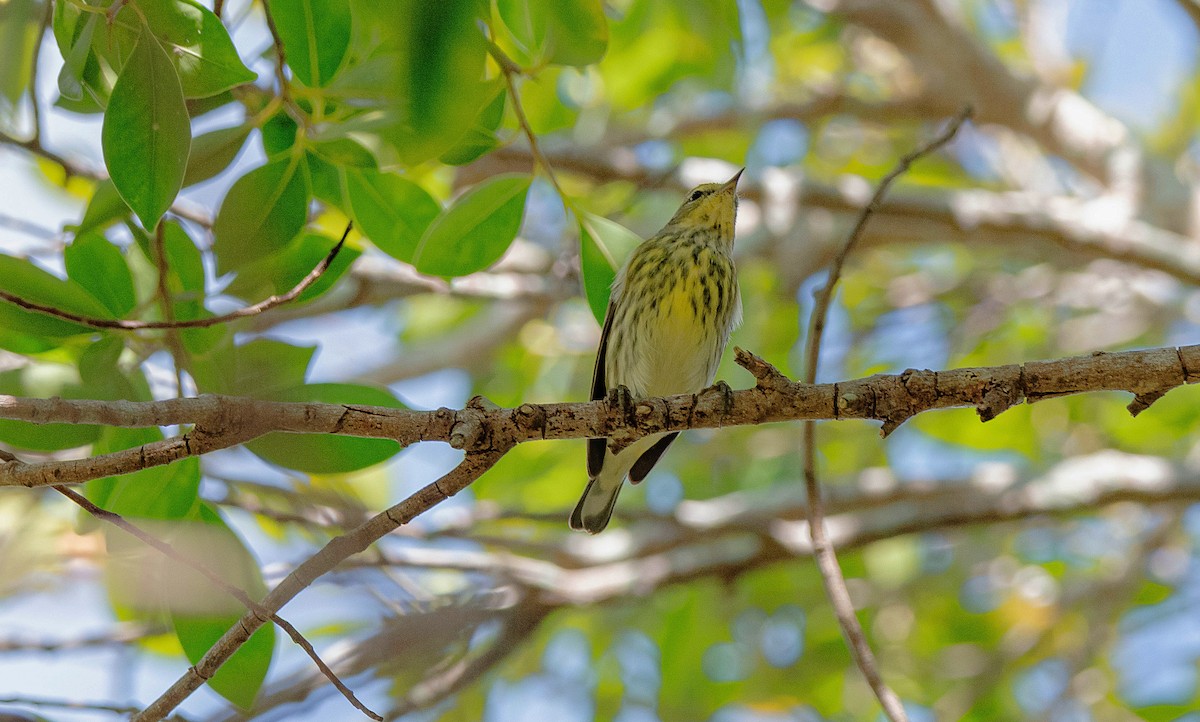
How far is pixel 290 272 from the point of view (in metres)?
2.38

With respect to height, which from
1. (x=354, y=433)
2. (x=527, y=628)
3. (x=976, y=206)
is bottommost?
(x=354, y=433)

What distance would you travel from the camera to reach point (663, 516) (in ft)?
16.8

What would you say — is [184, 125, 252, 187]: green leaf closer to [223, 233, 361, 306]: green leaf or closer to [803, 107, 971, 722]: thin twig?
[223, 233, 361, 306]: green leaf

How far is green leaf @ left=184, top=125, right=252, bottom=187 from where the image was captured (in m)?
2.14

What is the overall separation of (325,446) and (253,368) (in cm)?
25

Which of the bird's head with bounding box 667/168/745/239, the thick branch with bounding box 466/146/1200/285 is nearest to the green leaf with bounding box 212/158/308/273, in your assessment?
the thick branch with bounding box 466/146/1200/285

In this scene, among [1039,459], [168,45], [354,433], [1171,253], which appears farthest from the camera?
[1039,459]

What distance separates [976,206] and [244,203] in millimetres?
4025

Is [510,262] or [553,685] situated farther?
[510,262]

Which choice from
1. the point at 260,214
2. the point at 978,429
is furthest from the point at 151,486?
the point at 978,429

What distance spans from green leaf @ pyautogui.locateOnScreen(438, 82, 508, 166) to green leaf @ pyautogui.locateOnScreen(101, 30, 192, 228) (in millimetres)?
535

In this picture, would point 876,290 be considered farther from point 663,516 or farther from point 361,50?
point 361,50

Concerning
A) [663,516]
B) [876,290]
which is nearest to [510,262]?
[663,516]

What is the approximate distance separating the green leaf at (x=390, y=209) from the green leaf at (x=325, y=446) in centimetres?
37
